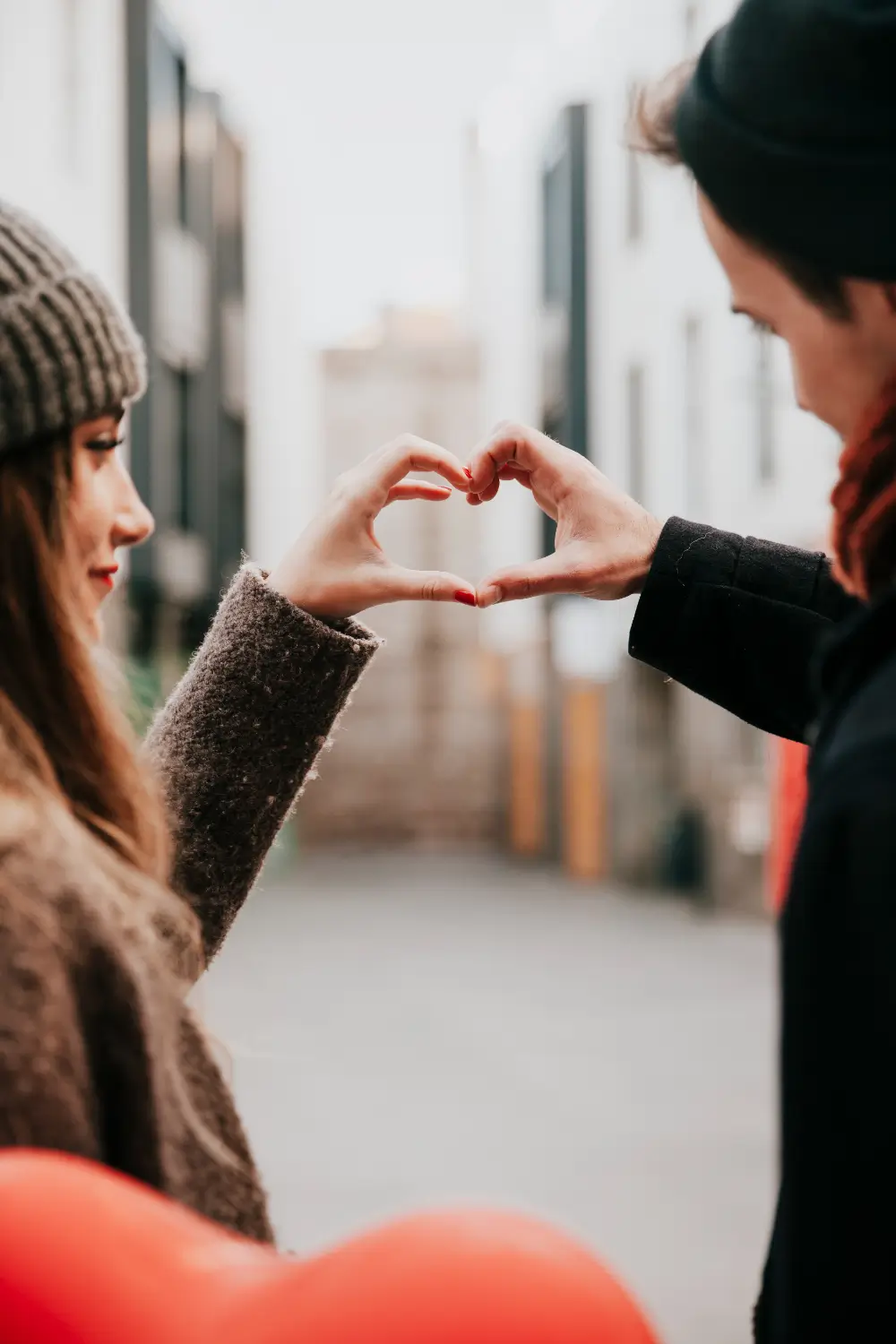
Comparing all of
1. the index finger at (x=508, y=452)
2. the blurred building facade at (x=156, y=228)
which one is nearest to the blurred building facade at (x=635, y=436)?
the blurred building facade at (x=156, y=228)

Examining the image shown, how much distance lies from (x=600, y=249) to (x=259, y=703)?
56.7ft

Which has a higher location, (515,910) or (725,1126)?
(725,1126)

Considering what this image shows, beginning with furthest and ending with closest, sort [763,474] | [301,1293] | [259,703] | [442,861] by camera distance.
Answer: [442,861], [763,474], [259,703], [301,1293]

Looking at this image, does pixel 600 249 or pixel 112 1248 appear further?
pixel 600 249

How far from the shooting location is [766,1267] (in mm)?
1091

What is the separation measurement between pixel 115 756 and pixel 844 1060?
0.67 meters

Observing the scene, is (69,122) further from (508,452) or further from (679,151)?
(679,151)

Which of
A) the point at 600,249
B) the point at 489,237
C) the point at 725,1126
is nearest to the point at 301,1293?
the point at 725,1126

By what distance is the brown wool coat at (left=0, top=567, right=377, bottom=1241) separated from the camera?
1.06 m

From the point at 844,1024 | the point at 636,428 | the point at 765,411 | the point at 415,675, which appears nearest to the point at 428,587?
the point at 844,1024

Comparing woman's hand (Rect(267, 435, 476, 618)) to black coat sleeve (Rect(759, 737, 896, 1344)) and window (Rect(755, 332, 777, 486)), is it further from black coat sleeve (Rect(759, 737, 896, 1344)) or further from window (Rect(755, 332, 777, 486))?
window (Rect(755, 332, 777, 486))

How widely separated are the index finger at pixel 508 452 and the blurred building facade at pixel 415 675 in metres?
24.3

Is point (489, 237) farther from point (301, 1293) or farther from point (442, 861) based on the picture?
point (301, 1293)

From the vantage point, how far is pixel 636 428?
16.9 meters
